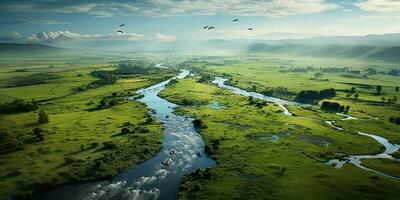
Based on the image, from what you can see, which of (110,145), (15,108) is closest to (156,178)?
(110,145)

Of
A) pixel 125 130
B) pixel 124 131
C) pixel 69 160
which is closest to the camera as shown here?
pixel 69 160

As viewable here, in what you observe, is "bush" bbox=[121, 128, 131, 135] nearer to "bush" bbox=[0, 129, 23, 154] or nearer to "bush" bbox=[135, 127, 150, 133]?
"bush" bbox=[135, 127, 150, 133]

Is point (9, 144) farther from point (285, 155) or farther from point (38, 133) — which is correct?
point (285, 155)

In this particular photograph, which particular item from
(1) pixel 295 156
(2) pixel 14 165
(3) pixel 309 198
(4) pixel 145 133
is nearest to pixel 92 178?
(2) pixel 14 165

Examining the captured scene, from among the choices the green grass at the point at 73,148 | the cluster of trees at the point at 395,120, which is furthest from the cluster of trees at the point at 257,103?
the green grass at the point at 73,148

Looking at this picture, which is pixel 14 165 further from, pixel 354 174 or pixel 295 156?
pixel 354 174
